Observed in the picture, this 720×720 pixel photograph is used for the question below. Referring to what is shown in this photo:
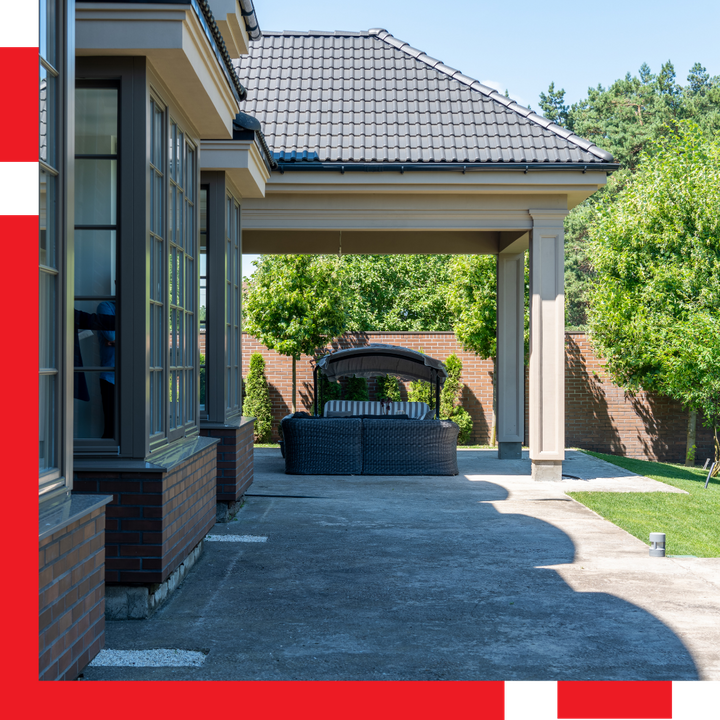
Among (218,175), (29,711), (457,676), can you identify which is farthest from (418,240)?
(29,711)

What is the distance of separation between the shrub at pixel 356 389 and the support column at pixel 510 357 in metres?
4.88

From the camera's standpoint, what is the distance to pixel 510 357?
13398 millimetres

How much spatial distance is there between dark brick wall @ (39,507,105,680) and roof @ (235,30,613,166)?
25.2 ft

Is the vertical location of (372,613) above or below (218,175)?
below

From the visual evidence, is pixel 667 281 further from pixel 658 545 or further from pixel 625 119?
pixel 625 119

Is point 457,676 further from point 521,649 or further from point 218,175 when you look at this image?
point 218,175

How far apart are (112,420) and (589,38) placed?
124 ft

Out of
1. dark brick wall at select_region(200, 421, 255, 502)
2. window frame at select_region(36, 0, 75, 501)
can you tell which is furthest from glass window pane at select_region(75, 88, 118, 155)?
dark brick wall at select_region(200, 421, 255, 502)

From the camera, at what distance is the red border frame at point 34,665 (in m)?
2.83

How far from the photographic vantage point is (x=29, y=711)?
9.18 feet

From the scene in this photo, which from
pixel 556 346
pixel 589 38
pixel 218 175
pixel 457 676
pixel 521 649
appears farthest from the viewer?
pixel 589 38

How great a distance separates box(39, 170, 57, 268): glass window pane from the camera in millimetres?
3367

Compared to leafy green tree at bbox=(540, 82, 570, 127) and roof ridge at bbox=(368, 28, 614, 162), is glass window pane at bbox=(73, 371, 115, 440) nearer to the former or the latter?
roof ridge at bbox=(368, 28, 614, 162)

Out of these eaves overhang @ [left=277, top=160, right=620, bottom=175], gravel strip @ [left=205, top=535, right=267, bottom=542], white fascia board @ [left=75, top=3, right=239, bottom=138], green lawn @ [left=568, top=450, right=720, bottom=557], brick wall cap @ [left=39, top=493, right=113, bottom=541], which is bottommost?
green lawn @ [left=568, top=450, right=720, bottom=557]
